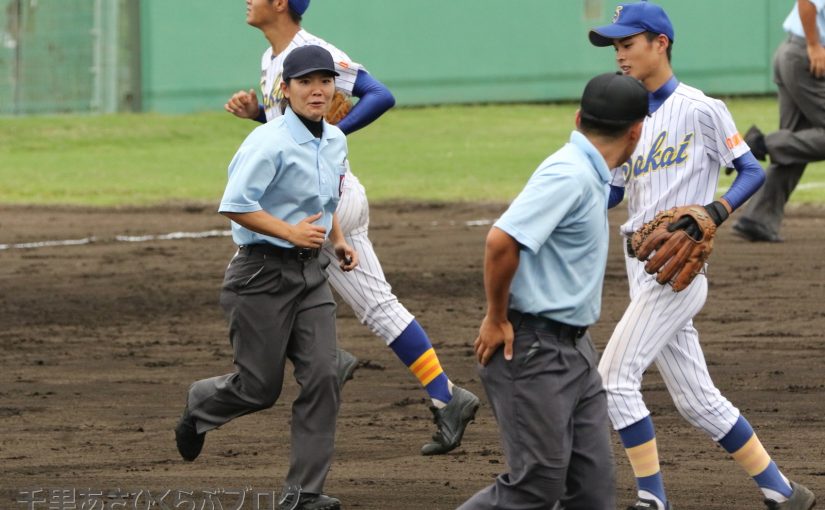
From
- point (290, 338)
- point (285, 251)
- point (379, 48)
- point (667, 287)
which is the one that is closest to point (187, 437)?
point (290, 338)

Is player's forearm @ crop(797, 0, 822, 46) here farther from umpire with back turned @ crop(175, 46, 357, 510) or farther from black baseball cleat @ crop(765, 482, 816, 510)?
A: black baseball cleat @ crop(765, 482, 816, 510)

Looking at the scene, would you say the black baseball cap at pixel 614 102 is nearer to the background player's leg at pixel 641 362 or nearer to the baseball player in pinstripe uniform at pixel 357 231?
the background player's leg at pixel 641 362

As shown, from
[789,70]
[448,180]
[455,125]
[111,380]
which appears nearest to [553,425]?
[111,380]

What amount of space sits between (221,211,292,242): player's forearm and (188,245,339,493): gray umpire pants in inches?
7.0

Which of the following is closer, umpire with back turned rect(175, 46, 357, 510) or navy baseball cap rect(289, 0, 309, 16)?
umpire with back turned rect(175, 46, 357, 510)

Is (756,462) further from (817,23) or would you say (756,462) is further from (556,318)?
(817,23)

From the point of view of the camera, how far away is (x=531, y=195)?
4168mm

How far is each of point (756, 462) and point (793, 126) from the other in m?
6.80

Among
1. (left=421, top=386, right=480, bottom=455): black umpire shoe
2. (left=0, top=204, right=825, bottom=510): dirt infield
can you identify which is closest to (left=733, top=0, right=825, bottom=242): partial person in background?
(left=0, top=204, right=825, bottom=510): dirt infield

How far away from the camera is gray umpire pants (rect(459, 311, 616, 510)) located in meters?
4.23

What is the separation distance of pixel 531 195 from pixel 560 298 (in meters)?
0.32

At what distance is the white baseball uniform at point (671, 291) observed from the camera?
17.1ft

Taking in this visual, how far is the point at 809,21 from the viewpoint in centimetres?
1107

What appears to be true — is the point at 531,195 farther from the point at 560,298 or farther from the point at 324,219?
the point at 324,219
